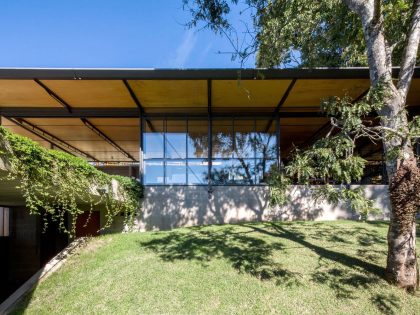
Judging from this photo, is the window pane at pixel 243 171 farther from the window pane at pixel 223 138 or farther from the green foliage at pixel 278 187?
the green foliage at pixel 278 187

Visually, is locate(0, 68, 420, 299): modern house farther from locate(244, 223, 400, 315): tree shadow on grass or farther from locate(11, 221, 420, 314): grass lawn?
locate(244, 223, 400, 315): tree shadow on grass

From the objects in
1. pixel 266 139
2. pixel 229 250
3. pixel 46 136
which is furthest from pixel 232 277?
pixel 46 136

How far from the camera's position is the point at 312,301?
514 cm

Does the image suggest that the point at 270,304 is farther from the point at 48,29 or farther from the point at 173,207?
the point at 48,29

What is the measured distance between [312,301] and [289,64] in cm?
687

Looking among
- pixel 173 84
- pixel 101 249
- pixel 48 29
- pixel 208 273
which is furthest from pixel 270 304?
pixel 48 29

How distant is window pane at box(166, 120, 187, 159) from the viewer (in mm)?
12281

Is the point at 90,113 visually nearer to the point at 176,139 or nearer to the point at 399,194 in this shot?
the point at 176,139

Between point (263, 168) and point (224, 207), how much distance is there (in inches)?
84.5

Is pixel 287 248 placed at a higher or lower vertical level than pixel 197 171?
lower

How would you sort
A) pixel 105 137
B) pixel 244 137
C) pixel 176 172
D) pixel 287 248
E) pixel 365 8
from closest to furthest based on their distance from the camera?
pixel 365 8
pixel 287 248
pixel 176 172
pixel 244 137
pixel 105 137

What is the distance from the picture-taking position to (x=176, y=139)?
12430 mm

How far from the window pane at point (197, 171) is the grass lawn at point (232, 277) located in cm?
363

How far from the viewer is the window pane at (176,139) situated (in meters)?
12.3
